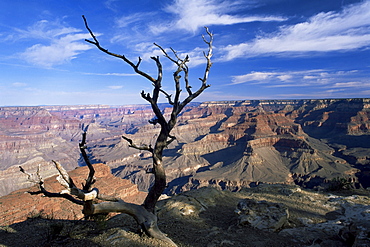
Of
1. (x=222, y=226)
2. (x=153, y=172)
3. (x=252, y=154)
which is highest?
(x=153, y=172)

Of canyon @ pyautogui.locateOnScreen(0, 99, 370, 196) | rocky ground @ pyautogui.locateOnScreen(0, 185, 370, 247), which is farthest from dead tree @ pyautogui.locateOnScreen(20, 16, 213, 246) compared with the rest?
canyon @ pyautogui.locateOnScreen(0, 99, 370, 196)

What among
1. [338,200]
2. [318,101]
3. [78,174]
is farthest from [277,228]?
[318,101]

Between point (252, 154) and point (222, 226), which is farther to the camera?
point (252, 154)

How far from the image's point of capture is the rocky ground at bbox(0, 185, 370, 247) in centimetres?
612

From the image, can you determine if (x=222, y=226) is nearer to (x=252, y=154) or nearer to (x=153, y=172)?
(x=153, y=172)

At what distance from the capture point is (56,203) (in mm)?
30406

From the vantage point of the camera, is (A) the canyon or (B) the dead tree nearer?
(B) the dead tree

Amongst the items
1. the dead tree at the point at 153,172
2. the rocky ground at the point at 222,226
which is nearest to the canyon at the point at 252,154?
the rocky ground at the point at 222,226

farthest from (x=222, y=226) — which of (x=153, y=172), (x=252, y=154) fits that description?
(x=252, y=154)

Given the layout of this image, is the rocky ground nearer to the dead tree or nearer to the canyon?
the dead tree

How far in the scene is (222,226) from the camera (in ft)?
28.7

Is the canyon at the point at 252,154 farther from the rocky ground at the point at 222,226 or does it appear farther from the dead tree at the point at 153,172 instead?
the dead tree at the point at 153,172

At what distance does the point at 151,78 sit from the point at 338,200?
13.5 metres

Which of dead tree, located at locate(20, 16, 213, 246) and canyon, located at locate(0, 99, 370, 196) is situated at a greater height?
dead tree, located at locate(20, 16, 213, 246)
